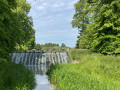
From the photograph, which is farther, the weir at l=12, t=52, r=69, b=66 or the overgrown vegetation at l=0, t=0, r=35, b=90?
the weir at l=12, t=52, r=69, b=66

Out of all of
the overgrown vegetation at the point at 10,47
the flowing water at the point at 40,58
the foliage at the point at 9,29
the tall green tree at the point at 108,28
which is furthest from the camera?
the flowing water at the point at 40,58

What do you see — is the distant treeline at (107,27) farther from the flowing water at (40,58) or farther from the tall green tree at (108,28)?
the flowing water at (40,58)

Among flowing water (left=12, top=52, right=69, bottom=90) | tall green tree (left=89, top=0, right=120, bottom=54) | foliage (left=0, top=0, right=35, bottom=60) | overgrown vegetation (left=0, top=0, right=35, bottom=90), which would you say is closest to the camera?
overgrown vegetation (left=0, top=0, right=35, bottom=90)

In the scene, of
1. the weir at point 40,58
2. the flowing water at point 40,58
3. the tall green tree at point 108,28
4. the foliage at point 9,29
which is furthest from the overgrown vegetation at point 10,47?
the weir at point 40,58

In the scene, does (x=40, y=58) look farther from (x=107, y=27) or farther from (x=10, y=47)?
(x=10, y=47)

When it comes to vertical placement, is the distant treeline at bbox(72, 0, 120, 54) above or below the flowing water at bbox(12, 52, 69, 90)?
above

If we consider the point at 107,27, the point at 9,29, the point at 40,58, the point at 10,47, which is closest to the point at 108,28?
the point at 107,27

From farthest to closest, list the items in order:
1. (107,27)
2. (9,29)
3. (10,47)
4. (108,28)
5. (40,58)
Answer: (40,58)
(108,28)
(107,27)
(10,47)
(9,29)

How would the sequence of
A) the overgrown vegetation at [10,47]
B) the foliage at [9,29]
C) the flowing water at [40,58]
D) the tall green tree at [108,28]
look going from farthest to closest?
the flowing water at [40,58]
the tall green tree at [108,28]
the foliage at [9,29]
the overgrown vegetation at [10,47]

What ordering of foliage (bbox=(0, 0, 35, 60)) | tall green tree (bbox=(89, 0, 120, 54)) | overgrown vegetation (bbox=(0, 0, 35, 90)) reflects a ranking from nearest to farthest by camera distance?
overgrown vegetation (bbox=(0, 0, 35, 90)), foliage (bbox=(0, 0, 35, 60)), tall green tree (bbox=(89, 0, 120, 54))

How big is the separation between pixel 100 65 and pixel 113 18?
8.16 meters

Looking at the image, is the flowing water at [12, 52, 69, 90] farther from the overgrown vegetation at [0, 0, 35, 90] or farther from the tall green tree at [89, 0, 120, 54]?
the overgrown vegetation at [0, 0, 35, 90]

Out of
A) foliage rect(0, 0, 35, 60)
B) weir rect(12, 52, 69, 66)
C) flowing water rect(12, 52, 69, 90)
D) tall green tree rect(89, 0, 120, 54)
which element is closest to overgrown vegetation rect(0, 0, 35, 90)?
foliage rect(0, 0, 35, 60)

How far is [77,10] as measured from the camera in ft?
112
